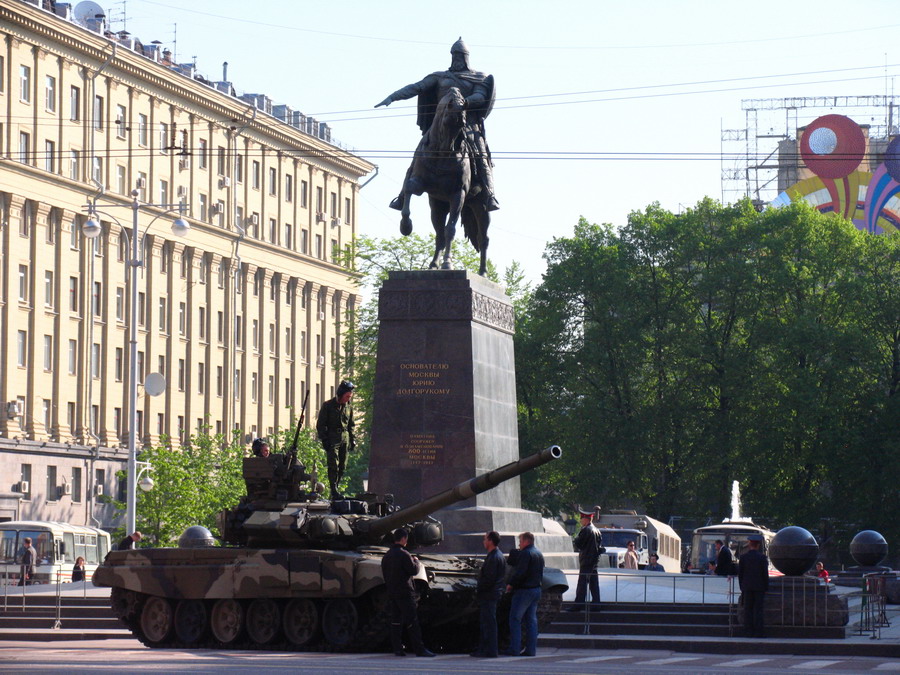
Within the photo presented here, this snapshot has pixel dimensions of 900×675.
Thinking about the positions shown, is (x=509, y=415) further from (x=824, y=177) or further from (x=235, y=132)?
(x=824, y=177)

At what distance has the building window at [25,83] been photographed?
68.8m

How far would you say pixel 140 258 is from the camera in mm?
77750

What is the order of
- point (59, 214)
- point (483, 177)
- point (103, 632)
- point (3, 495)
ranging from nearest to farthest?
point (103, 632) < point (483, 177) < point (3, 495) < point (59, 214)

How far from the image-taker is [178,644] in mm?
21953

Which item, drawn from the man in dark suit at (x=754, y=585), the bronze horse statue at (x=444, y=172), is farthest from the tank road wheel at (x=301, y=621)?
the bronze horse statue at (x=444, y=172)

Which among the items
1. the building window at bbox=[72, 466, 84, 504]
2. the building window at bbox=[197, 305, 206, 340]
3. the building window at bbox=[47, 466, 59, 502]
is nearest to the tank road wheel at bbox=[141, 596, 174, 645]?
the building window at bbox=[47, 466, 59, 502]

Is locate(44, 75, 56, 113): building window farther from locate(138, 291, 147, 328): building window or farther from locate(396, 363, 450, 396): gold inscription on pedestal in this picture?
locate(396, 363, 450, 396): gold inscription on pedestal

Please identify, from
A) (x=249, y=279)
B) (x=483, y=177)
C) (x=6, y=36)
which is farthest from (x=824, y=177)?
(x=483, y=177)

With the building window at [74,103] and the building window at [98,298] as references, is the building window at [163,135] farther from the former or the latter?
the building window at [98,298]

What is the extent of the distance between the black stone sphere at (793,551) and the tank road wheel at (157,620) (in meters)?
7.74

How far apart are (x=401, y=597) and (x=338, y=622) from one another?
1.41 m

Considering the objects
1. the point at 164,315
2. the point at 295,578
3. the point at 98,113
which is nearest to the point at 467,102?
the point at 295,578

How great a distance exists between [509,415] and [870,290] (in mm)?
33137

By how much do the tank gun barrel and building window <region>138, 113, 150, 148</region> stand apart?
5813 cm
